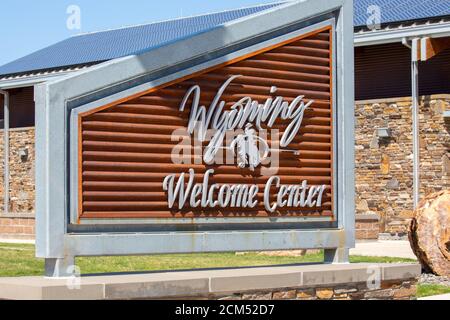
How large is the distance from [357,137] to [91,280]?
77.7ft

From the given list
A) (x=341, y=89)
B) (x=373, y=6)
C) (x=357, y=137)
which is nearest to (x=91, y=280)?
(x=341, y=89)

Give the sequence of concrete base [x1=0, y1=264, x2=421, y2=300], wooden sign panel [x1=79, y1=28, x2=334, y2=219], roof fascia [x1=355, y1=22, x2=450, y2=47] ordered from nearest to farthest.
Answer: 1. concrete base [x1=0, y1=264, x2=421, y2=300]
2. wooden sign panel [x1=79, y1=28, x2=334, y2=219]
3. roof fascia [x1=355, y1=22, x2=450, y2=47]

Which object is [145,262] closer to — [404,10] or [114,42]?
[404,10]

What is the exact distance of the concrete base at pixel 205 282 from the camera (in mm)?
9867

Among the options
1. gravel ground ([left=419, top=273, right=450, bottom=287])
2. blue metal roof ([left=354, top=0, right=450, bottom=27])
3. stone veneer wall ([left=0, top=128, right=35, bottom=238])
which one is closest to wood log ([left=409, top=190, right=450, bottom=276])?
gravel ground ([left=419, top=273, right=450, bottom=287])

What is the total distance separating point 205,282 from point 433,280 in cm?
818

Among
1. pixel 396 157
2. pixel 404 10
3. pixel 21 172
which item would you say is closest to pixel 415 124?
pixel 396 157

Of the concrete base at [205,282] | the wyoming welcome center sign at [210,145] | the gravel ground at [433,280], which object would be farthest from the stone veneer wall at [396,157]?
the concrete base at [205,282]

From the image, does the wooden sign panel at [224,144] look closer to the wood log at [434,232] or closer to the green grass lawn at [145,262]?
the wood log at [434,232]

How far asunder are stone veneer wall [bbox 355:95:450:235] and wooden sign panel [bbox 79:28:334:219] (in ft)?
62.2

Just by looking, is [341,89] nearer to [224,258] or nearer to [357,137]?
[224,258]

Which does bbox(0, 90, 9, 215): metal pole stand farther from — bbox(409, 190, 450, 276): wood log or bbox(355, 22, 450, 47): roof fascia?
bbox(409, 190, 450, 276): wood log

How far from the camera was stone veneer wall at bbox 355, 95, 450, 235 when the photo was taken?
31.2 meters

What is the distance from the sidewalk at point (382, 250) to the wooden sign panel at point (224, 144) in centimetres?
1087
